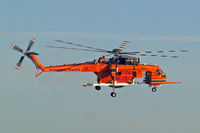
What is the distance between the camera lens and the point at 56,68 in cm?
9312

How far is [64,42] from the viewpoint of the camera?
86.7 meters

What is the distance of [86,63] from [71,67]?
10.5ft

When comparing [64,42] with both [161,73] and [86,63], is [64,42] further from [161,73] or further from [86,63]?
[161,73]

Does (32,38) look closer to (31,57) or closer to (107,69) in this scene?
(31,57)

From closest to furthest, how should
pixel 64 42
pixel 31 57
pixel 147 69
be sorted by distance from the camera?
pixel 64 42, pixel 31 57, pixel 147 69

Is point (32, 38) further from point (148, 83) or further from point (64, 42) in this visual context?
point (148, 83)

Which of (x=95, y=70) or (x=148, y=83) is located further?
(x=148, y=83)

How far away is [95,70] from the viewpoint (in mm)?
95000

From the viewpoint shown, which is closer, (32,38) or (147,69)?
(32,38)

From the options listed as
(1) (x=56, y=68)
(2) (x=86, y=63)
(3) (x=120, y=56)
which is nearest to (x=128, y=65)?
(3) (x=120, y=56)

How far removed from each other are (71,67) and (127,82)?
12.3m

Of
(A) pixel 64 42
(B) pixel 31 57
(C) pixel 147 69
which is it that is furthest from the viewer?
(C) pixel 147 69

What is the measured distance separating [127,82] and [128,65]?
355cm

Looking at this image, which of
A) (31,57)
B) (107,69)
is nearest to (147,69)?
(107,69)
